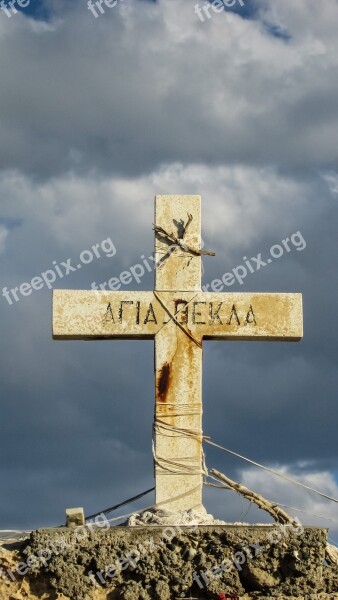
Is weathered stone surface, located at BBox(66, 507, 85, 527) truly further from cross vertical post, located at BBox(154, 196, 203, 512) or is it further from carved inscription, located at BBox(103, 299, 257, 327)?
carved inscription, located at BBox(103, 299, 257, 327)

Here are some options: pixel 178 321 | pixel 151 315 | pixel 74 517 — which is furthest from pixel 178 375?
pixel 74 517

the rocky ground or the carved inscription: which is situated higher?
the carved inscription

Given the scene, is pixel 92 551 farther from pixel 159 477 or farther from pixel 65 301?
pixel 65 301

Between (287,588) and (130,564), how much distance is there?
118 centimetres

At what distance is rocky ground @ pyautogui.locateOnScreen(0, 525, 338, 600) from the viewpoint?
26.5ft

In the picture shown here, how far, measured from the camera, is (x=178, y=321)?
398 inches

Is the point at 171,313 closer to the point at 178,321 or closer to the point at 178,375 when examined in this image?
the point at 178,321

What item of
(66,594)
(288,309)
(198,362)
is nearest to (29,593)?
(66,594)

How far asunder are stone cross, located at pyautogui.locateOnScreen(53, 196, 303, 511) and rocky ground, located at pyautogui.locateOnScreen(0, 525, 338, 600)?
58.0 inches

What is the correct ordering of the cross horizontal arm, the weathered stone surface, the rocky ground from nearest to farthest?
the rocky ground
the weathered stone surface
the cross horizontal arm

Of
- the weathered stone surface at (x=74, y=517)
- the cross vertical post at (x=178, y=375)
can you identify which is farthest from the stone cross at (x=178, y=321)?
the weathered stone surface at (x=74, y=517)

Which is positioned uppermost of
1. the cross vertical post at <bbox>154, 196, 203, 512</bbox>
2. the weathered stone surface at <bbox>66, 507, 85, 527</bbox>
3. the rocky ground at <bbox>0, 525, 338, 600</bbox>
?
the cross vertical post at <bbox>154, 196, 203, 512</bbox>

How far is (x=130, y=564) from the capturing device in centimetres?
814

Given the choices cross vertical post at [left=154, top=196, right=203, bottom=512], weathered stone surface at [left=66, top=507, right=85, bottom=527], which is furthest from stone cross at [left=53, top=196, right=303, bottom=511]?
weathered stone surface at [left=66, top=507, right=85, bottom=527]
